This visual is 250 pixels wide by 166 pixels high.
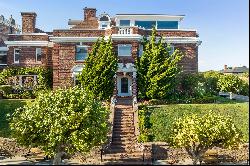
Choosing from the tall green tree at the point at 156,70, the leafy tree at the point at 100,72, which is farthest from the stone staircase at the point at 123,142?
the tall green tree at the point at 156,70

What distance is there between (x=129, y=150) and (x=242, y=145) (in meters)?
8.18

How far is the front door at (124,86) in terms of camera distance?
144 feet

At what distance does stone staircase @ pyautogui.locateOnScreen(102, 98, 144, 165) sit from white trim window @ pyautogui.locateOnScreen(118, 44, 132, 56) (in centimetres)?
600

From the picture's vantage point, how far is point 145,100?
4144cm

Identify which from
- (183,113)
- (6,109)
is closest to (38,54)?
(6,109)

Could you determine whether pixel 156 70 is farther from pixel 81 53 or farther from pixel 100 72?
pixel 81 53

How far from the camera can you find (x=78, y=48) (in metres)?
43.6

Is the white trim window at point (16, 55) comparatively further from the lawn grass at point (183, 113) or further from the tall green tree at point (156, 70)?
the lawn grass at point (183, 113)

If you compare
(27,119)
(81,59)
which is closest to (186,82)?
(81,59)

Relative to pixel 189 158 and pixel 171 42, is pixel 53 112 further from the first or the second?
pixel 171 42

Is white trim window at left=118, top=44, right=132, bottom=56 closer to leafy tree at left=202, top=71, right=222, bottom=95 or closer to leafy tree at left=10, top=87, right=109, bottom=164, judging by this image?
leafy tree at left=202, top=71, right=222, bottom=95

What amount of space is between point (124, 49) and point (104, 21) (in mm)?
8813

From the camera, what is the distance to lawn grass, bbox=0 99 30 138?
34.2m

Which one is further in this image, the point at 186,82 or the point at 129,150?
the point at 186,82
